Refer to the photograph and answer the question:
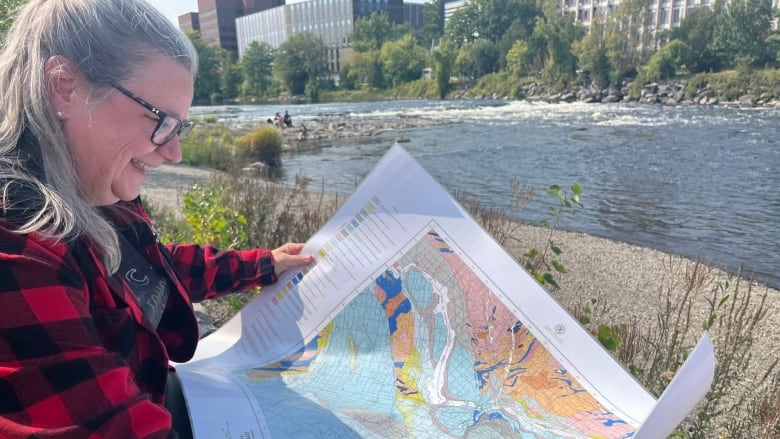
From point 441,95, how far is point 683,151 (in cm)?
3812

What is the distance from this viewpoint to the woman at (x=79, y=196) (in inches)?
29.2

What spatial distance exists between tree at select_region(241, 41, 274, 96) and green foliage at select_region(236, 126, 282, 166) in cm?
5539

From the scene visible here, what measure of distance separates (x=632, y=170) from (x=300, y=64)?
Result: 60.0 m

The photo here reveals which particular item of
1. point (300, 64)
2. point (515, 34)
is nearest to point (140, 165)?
point (515, 34)

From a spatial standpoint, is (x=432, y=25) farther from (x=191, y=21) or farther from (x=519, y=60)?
(x=191, y=21)

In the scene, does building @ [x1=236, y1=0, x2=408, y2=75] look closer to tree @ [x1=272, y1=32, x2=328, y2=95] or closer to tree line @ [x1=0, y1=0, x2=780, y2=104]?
tree line @ [x1=0, y1=0, x2=780, y2=104]

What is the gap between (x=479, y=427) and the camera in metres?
1.12

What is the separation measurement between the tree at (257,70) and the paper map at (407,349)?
228 feet

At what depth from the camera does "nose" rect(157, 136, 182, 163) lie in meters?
1.03

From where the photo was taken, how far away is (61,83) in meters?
0.88

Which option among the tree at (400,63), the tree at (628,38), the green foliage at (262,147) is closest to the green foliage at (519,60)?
the tree at (628,38)

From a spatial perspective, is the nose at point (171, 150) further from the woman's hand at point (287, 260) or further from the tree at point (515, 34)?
the tree at point (515, 34)

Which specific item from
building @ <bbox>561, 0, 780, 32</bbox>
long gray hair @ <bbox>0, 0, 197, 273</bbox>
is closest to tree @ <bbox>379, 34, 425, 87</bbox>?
building @ <bbox>561, 0, 780, 32</bbox>

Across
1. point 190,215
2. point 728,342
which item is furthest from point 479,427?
point 190,215
